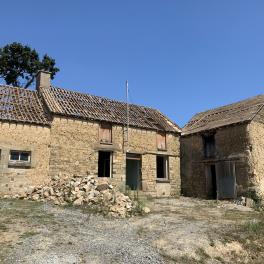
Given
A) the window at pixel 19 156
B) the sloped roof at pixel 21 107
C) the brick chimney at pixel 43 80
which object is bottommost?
the window at pixel 19 156

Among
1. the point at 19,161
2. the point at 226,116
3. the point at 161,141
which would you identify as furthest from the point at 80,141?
the point at 226,116

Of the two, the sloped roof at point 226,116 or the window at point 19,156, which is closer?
the window at point 19,156

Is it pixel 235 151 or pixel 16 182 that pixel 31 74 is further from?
pixel 235 151

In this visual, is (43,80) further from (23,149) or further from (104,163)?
(104,163)

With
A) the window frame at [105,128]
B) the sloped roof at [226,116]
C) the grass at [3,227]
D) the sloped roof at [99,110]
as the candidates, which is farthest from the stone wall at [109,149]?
the grass at [3,227]

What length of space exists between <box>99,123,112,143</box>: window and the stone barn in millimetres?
6808

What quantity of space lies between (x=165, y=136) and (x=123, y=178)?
4.68 meters

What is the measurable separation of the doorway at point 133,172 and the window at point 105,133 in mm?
1742

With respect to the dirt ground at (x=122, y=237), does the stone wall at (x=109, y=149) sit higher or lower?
higher

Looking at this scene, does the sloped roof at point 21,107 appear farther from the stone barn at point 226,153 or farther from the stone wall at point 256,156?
the stone wall at point 256,156

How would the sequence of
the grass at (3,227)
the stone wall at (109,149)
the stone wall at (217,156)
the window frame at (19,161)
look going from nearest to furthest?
the grass at (3,227) < the window frame at (19,161) < the stone wall at (109,149) < the stone wall at (217,156)

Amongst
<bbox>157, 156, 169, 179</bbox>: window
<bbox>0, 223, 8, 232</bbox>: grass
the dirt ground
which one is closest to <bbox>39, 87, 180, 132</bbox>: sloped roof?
<bbox>157, 156, 169, 179</bbox>: window

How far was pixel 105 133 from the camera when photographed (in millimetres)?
20969

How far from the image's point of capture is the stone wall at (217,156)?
69.8 ft
